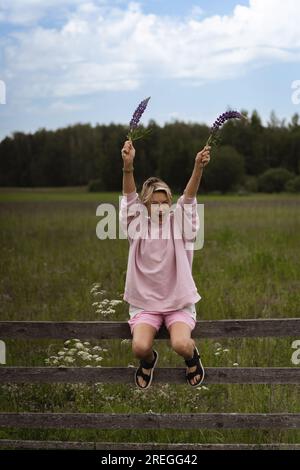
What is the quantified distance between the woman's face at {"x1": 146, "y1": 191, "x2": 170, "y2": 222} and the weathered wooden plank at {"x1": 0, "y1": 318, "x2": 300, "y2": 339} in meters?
0.84

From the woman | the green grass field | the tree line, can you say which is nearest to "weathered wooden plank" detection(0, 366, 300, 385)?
the woman

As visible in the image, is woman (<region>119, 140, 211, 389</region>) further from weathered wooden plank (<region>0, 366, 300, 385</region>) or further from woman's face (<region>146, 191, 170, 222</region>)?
weathered wooden plank (<region>0, 366, 300, 385</region>)

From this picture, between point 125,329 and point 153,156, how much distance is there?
48.7m

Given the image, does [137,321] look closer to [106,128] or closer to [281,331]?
[281,331]

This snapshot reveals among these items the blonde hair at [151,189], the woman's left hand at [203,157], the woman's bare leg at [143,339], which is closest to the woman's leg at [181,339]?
the woman's bare leg at [143,339]

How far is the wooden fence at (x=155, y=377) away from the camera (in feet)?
15.8

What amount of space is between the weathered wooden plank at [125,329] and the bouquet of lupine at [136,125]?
1.38m

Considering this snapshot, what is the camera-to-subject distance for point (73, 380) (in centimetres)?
503

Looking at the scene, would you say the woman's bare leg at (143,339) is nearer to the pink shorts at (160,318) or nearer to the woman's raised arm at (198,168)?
the pink shorts at (160,318)

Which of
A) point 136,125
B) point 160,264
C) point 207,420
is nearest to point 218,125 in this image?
point 136,125

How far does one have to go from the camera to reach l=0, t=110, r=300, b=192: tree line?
51906mm

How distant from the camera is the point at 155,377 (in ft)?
16.2

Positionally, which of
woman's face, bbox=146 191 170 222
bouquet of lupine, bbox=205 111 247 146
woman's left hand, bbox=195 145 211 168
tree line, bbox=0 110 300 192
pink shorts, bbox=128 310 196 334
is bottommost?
pink shorts, bbox=128 310 196 334

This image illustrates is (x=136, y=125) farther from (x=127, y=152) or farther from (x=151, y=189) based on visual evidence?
(x=151, y=189)
